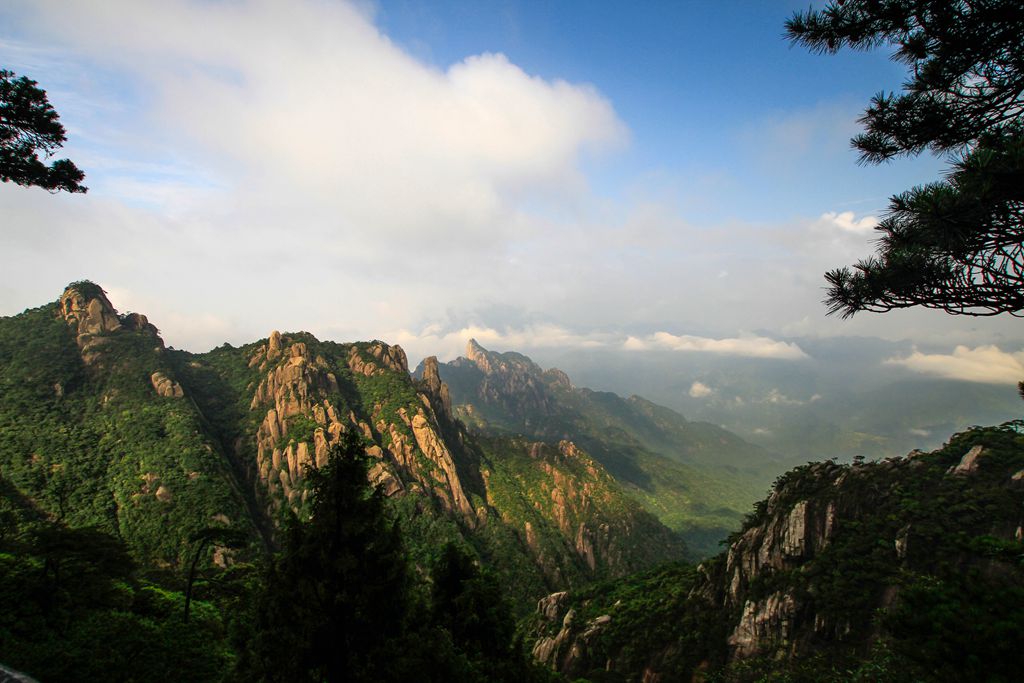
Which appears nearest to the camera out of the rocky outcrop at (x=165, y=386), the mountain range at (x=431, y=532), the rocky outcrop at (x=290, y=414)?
the mountain range at (x=431, y=532)

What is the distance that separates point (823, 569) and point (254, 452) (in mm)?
108268

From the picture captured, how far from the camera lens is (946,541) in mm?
27438

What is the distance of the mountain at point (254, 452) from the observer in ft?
221

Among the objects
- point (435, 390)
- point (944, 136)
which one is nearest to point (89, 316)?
point (435, 390)

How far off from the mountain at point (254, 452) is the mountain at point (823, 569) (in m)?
22.9

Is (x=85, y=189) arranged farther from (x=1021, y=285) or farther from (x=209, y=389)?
(x=209, y=389)

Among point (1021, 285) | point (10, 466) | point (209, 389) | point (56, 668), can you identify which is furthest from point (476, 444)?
point (1021, 285)

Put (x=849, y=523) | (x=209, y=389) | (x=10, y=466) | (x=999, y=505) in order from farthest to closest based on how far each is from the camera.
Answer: (x=209, y=389)
(x=10, y=466)
(x=849, y=523)
(x=999, y=505)

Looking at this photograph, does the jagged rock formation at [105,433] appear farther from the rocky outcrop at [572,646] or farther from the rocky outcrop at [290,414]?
the rocky outcrop at [572,646]

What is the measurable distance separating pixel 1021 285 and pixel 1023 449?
38230 millimetres

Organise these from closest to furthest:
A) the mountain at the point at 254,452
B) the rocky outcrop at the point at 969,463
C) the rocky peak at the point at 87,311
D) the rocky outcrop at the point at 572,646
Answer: the rocky outcrop at the point at 969,463 < the rocky outcrop at the point at 572,646 < the mountain at the point at 254,452 < the rocky peak at the point at 87,311

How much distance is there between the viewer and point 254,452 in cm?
9700

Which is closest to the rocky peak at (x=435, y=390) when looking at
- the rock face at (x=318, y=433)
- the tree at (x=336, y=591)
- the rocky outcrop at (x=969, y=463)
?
the rock face at (x=318, y=433)

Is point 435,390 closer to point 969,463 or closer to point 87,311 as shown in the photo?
point 87,311
